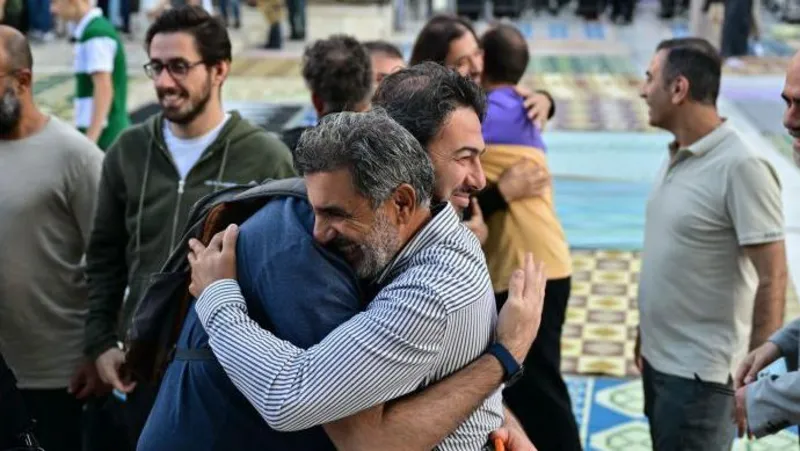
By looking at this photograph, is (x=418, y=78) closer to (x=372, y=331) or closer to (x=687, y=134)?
(x=372, y=331)

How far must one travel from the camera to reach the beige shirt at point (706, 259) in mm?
3252

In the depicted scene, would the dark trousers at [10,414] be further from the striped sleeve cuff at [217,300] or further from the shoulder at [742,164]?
the shoulder at [742,164]

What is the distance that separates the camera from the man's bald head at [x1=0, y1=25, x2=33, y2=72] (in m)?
3.36

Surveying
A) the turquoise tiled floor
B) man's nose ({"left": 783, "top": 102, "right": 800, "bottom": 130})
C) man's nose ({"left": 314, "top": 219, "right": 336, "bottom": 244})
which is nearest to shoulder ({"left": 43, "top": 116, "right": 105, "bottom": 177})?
man's nose ({"left": 314, "top": 219, "right": 336, "bottom": 244})

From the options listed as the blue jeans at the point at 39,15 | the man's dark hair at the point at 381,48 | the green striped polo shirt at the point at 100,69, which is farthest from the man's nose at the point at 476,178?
the blue jeans at the point at 39,15

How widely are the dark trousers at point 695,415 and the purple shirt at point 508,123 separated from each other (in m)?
0.87

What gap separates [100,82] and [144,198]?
3.05 m

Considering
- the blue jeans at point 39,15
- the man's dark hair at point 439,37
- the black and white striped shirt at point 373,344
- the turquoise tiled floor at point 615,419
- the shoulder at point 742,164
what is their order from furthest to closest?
the blue jeans at point 39,15
the turquoise tiled floor at point 615,419
the man's dark hair at point 439,37
the shoulder at point 742,164
the black and white striped shirt at point 373,344

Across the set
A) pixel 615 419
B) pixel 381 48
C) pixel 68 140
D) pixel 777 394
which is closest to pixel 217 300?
pixel 777 394

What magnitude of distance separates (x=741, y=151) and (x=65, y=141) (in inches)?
71.9

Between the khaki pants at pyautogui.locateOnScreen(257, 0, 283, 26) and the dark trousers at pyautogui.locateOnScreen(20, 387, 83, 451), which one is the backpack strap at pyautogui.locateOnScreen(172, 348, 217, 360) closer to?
the dark trousers at pyautogui.locateOnScreen(20, 387, 83, 451)

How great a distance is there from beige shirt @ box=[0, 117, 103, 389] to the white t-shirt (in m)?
0.28

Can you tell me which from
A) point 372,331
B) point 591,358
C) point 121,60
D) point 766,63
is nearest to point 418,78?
point 372,331

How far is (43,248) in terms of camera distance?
341 cm
